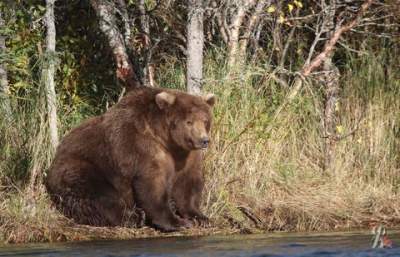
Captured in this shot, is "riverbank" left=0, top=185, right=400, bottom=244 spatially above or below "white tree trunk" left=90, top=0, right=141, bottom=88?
below

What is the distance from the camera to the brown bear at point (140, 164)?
36.3 feet

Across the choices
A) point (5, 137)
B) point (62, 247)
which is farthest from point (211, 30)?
point (62, 247)

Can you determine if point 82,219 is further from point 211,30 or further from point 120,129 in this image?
point 211,30

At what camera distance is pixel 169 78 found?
13398 mm

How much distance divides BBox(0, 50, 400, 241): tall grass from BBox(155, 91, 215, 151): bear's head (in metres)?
0.79

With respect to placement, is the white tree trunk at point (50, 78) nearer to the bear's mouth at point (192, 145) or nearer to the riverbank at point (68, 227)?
the riverbank at point (68, 227)

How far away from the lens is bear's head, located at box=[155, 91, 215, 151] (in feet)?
36.6

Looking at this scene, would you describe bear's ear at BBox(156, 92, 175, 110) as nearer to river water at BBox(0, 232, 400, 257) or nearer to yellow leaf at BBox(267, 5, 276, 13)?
river water at BBox(0, 232, 400, 257)

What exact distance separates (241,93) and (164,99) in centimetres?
156

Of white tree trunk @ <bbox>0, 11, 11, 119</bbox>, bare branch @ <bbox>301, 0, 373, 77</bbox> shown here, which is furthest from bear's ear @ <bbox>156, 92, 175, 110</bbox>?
bare branch @ <bbox>301, 0, 373, 77</bbox>

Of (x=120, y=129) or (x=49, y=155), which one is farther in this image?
(x=49, y=155)

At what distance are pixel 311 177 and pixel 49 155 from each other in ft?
9.36

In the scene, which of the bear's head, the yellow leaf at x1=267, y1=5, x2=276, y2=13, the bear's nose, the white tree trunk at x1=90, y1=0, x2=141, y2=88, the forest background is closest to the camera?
the bear's nose

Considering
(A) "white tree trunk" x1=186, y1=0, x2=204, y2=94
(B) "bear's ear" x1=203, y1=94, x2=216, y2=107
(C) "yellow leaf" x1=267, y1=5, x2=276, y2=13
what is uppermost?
(C) "yellow leaf" x1=267, y1=5, x2=276, y2=13
